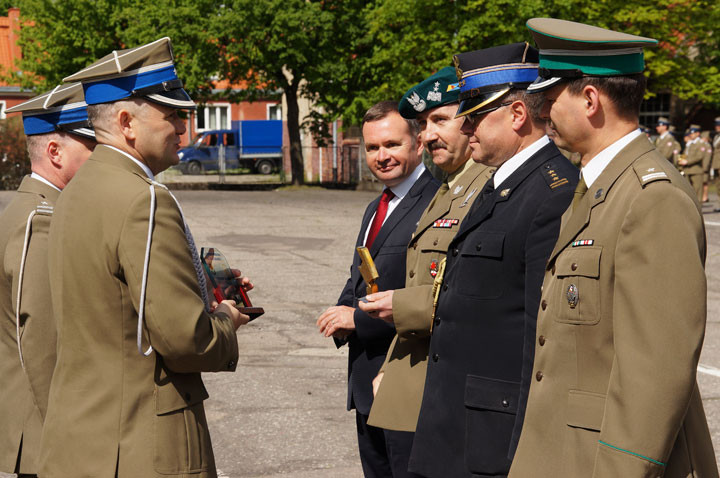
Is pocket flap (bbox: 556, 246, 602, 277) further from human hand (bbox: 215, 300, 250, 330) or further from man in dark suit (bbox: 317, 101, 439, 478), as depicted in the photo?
man in dark suit (bbox: 317, 101, 439, 478)

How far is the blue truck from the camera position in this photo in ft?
149

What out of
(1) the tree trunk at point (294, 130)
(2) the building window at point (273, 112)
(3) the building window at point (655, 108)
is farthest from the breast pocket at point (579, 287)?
(2) the building window at point (273, 112)

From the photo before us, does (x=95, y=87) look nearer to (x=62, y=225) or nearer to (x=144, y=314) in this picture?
(x=62, y=225)

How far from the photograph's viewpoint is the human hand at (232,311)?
316 cm

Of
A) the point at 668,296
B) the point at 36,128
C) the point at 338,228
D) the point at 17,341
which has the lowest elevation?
the point at 338,228

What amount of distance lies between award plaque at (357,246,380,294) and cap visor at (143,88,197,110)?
1199 mm

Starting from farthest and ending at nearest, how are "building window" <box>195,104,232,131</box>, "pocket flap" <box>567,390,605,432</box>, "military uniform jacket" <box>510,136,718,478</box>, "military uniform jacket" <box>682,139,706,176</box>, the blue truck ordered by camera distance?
"building window" <box>195,104,232,131</box>
the blue truck
"military uniform jacket" <box>682,139,706,176</box>
"pocket flap" <box>567,390,605,432</box>
"military uniform jacket" <box>510,136,718,478</box>

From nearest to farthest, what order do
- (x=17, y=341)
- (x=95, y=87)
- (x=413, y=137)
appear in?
1. (x=95, y=87)
2. (x=17, y=341)
3. (x=413, y=137)

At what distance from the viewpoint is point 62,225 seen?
2.95 m

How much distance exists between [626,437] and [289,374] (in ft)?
17.8

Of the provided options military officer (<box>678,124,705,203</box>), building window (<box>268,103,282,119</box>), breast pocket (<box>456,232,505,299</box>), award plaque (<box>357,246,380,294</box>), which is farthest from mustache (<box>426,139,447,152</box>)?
building window (<box>268,103,282,119</box>)

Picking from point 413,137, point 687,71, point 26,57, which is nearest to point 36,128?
point 413,137

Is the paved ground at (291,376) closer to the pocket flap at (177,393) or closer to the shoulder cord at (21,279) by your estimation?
the shoulder cord at (21,279)

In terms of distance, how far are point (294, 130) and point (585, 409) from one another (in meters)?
32.4
